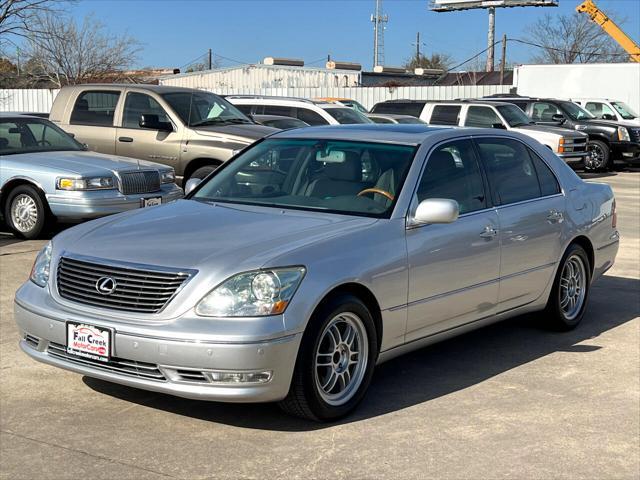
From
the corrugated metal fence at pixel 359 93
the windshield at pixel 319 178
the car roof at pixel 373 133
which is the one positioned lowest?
the windshield at pixel 319 178

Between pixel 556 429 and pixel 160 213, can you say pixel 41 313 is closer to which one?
pixel 160 213

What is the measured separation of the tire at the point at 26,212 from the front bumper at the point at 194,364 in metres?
6.13

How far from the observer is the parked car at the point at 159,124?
1291 centimetres

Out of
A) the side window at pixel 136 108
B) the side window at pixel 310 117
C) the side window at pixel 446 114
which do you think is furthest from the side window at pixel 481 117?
the side window at pixel 136 108

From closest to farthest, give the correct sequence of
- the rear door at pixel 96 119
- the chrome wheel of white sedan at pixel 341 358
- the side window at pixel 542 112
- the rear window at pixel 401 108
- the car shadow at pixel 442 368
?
1. the chrome wheel of white sedan at pixel 341 358
2. the car shadow at pixel 442 368
3. the rear door at pixel 96 119
4. the rear window at pixel 401 108
5. the side window at pixel 542 112

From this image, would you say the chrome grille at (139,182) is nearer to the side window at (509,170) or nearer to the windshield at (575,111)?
the side window at (509,170)

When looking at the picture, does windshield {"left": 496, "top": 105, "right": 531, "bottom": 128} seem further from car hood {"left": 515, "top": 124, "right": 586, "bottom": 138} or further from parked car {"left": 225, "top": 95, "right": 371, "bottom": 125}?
parked car {"left": 225, "top": 95, "right": 371, "bottom": 125}

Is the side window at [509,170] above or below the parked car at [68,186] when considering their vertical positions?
above

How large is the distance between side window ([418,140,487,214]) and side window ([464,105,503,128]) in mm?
15231

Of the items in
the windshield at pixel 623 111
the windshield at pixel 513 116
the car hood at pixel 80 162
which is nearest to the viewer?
the car hood at pixel 80 162

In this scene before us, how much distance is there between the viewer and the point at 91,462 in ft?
14.2

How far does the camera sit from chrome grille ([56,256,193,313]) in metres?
4.61

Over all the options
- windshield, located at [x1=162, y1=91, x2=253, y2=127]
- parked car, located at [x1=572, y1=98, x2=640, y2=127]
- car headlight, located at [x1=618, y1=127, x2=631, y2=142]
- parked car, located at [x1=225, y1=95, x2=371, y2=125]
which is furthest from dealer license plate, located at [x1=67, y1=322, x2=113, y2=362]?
parked car, located at [x1=572, y1=98, x2=640, y2=127]

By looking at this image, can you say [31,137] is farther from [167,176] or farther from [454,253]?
[454,253]
